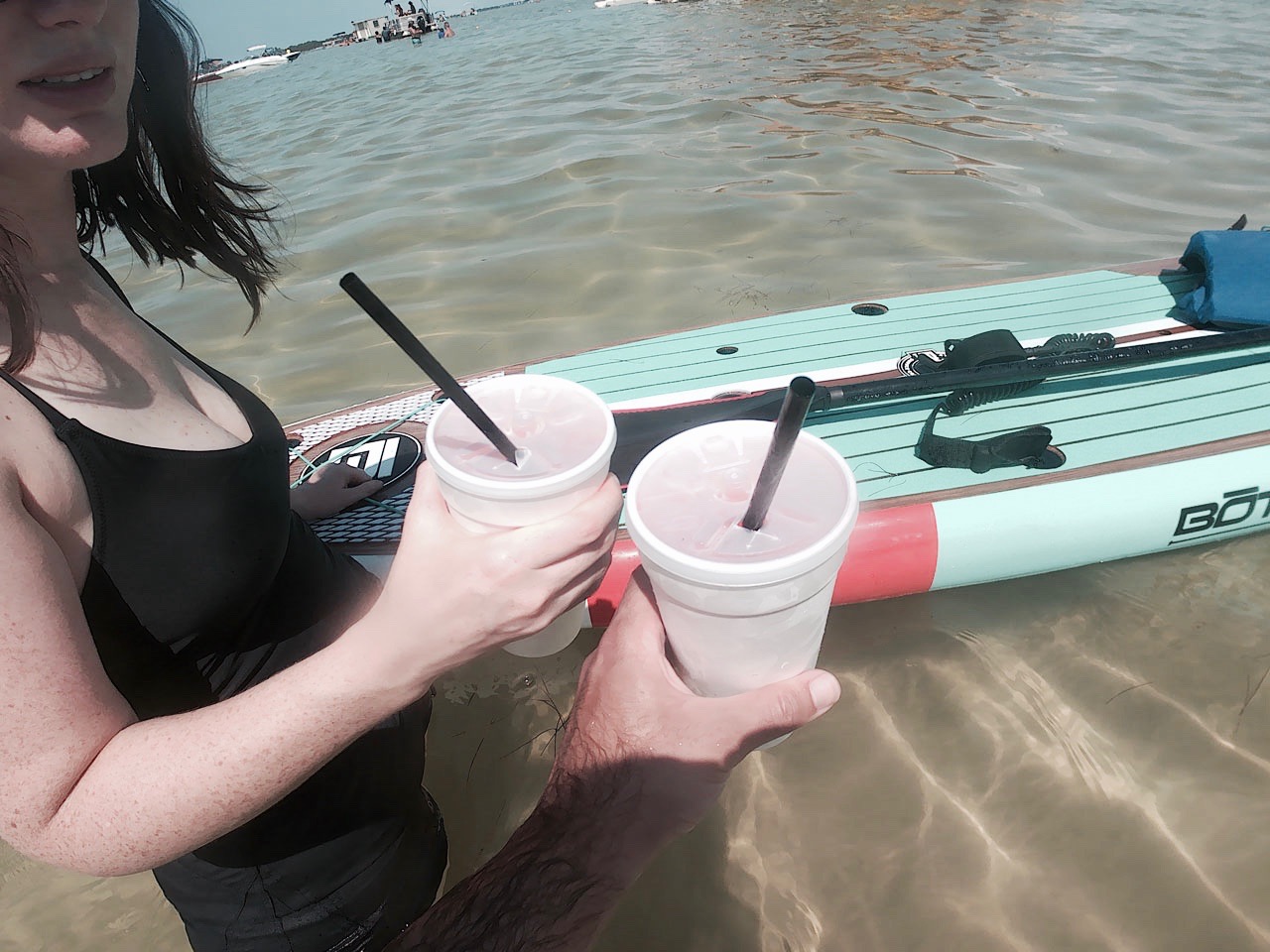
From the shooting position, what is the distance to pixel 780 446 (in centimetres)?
91

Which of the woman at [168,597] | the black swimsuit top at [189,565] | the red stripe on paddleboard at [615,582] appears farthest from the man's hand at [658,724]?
the red stripe on paddleboard at [615,582]

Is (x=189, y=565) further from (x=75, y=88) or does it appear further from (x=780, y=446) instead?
(x=780, y=446)

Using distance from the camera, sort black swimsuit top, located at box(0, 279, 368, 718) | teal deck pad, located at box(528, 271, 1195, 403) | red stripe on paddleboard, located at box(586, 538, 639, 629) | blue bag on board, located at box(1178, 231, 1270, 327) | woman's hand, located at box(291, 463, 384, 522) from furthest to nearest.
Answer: teal deck pad, located at box(528, 271, 1195, 403) < blue bag on board, located at box(1178, 231, 1270, 327) < woman's hand, located at box(291, 463, 384, 522) < red stripe on paddleboard, located at box(586, 538, 639, 629) < black swimsuit top, located at box(0, 279, 368, 718)

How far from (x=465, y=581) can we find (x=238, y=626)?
68cm

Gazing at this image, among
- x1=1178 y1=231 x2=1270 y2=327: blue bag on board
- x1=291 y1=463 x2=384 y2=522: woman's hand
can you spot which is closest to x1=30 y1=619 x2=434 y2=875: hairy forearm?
x1=291 y1=463 x2=384 y2=522: woman's hand

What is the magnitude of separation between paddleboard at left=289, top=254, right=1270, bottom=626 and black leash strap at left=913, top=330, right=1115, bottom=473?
0.12 feet

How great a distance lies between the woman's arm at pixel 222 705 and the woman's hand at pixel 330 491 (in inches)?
52.8

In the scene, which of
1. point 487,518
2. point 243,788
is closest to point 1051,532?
point 487,518

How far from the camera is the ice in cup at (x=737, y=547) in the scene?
95cm

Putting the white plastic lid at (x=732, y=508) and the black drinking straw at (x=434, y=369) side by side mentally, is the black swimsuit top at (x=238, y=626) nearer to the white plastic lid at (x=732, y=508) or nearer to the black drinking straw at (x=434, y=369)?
the black drinking straw at (x=434, y=369)

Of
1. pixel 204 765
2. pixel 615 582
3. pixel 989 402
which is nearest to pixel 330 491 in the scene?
pixel 615 582

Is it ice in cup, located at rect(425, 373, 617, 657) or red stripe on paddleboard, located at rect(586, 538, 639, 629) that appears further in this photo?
red stripe on paddleboard, located at rect(586, 538, 639, 629)

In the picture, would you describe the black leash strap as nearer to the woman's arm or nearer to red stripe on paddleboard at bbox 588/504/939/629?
red stripe on paddleboard at bbox 588/504/939/629

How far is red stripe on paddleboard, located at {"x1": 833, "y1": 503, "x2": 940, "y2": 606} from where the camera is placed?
86.9 inches
